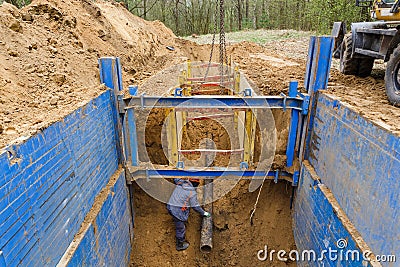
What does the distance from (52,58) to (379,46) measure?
653 cm

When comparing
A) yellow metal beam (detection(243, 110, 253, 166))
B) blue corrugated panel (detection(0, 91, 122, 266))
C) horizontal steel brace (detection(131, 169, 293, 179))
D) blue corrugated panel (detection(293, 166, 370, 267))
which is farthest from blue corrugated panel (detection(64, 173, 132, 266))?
blue corrugated panel (detection(293, 166, 370, 267))

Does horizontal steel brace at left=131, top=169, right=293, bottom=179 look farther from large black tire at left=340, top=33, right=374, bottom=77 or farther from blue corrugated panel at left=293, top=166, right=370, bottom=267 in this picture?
large black tire at left=340, top=33, right=374, bottom=77

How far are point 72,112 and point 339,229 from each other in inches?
131

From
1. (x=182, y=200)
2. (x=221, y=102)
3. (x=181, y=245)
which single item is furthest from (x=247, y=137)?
(x=181, y=245)

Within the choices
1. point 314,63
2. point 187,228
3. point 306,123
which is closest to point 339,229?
point 306,123

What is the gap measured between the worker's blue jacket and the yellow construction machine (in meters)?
3.62

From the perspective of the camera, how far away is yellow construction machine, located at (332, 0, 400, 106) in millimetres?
4738

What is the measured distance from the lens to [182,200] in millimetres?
5574

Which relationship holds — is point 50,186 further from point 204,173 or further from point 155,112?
point 155,112

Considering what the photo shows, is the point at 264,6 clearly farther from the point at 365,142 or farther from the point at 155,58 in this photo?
the point at 365,142

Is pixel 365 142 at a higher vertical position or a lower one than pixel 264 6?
lower

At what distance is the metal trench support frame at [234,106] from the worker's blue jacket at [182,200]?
36 cm

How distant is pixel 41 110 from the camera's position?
12.1ft

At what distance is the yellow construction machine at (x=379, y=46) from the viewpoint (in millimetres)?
4738
